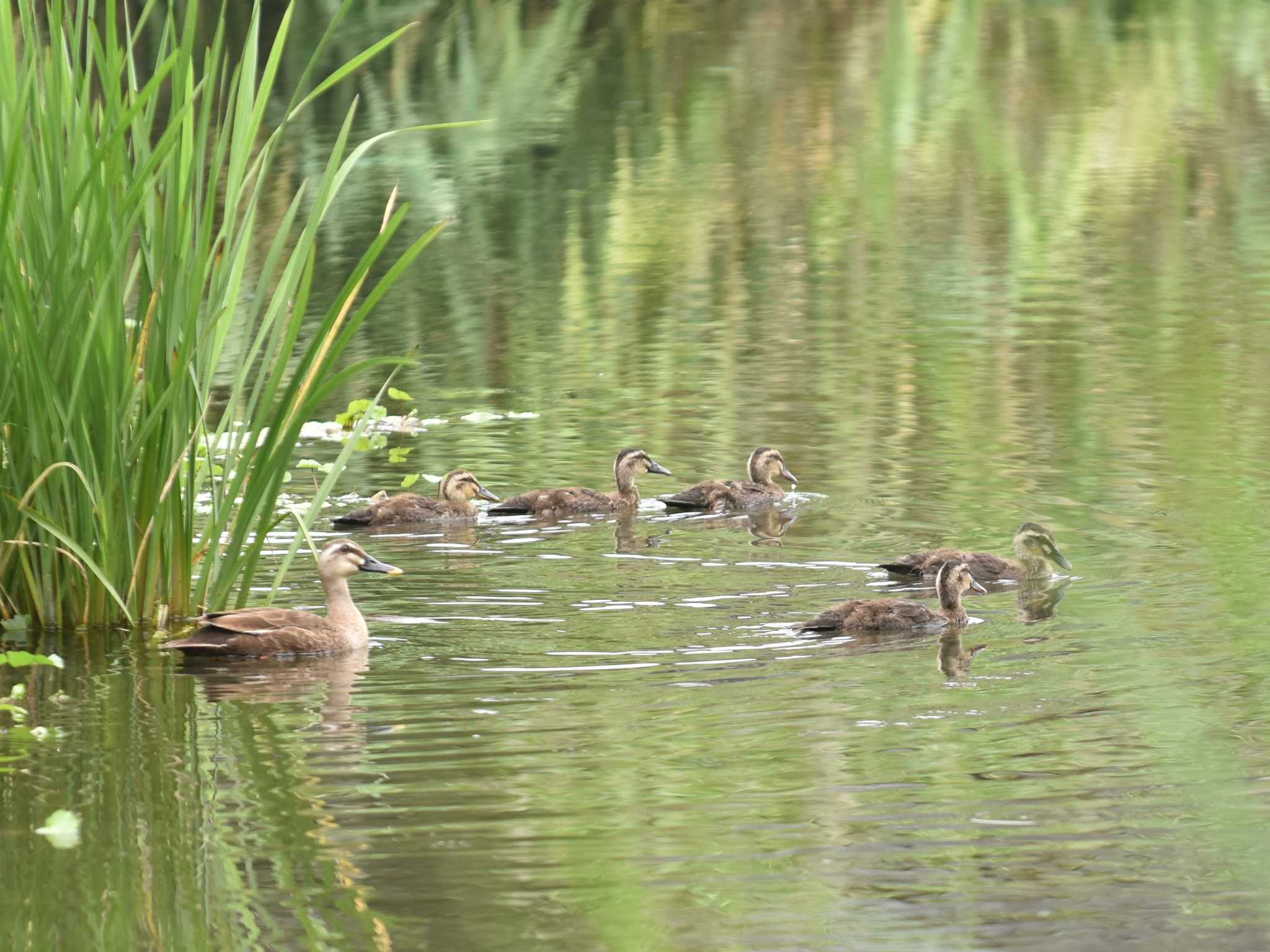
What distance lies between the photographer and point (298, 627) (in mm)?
9234

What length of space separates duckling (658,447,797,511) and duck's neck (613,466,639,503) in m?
0.18

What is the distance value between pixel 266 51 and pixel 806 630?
31068mm

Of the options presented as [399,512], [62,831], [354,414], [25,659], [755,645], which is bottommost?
[354,414]

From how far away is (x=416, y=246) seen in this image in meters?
8.24

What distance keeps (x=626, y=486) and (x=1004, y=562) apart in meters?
3.06

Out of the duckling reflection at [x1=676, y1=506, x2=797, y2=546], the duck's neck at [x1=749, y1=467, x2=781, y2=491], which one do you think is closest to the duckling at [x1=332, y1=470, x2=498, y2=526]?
the duckling reflection at [x1=676, y1=506, x2=797, y2=546]

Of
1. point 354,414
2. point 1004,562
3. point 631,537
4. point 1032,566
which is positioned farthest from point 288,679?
point 354,414

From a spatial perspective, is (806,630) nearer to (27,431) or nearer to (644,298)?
(27,431)

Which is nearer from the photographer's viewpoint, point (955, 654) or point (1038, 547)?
point (955, 654)

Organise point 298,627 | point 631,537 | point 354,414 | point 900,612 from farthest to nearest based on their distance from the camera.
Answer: point 354,414, point 631,537, point 900,612, point 298,627

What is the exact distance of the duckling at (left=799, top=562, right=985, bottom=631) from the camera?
934 cm

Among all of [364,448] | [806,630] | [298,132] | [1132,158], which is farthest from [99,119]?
[298,132]

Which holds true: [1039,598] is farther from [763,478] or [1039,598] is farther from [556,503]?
[556,503]

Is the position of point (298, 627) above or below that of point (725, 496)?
above
